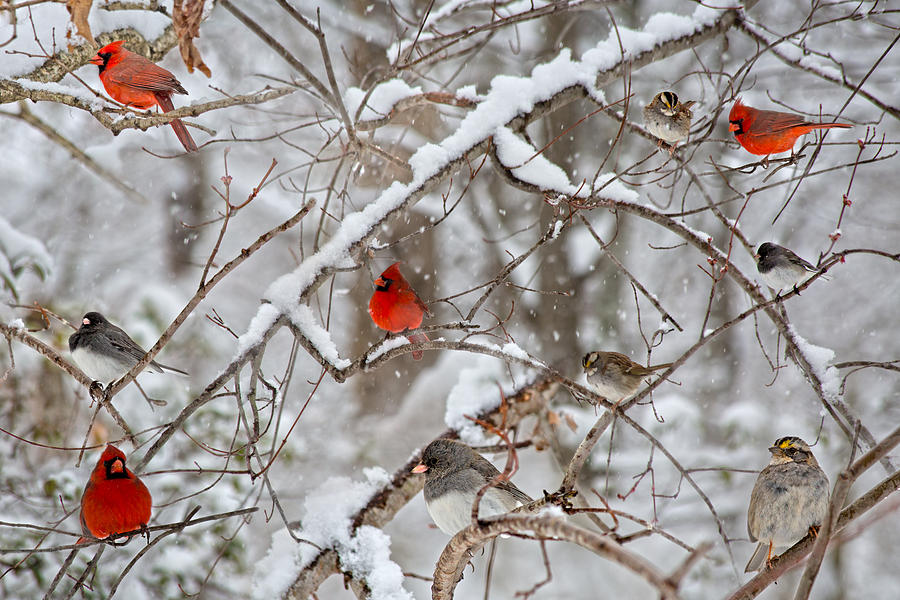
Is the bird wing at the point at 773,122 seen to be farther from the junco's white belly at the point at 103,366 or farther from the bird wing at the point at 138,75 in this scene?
the junco's white belly at the point at 103,366

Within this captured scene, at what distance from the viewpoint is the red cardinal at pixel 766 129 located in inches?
144

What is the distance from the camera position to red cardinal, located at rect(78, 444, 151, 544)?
119 inches

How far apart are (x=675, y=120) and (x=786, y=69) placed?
5316 millimetres

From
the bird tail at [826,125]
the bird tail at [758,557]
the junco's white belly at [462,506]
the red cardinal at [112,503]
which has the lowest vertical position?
the bird tail at [758,557]

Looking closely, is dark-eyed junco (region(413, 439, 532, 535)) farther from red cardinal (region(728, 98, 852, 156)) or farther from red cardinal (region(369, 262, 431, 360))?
red cardinal (region(728, 98, 852, 156))

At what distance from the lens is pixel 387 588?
344cm

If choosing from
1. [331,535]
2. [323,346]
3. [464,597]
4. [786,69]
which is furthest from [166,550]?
[786,69]

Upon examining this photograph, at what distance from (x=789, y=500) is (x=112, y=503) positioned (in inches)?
114

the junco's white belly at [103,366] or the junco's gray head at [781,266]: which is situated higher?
the junco's gray head at [781,266]

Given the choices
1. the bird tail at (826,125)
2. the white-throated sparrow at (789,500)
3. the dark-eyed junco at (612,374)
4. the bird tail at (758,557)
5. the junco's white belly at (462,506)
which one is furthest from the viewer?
the dark-eyed junco at (612,374)

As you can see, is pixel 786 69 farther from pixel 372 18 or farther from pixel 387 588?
pixel 387 588

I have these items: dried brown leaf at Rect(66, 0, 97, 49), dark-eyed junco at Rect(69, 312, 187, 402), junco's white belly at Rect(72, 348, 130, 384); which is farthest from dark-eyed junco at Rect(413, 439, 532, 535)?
dried brown leaf at Rect(66, 0, 97, 49)

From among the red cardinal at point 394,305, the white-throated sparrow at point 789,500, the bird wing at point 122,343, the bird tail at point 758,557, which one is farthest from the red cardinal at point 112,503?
the bird tail at point 758,557

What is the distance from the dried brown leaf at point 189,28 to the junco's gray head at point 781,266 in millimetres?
2781
